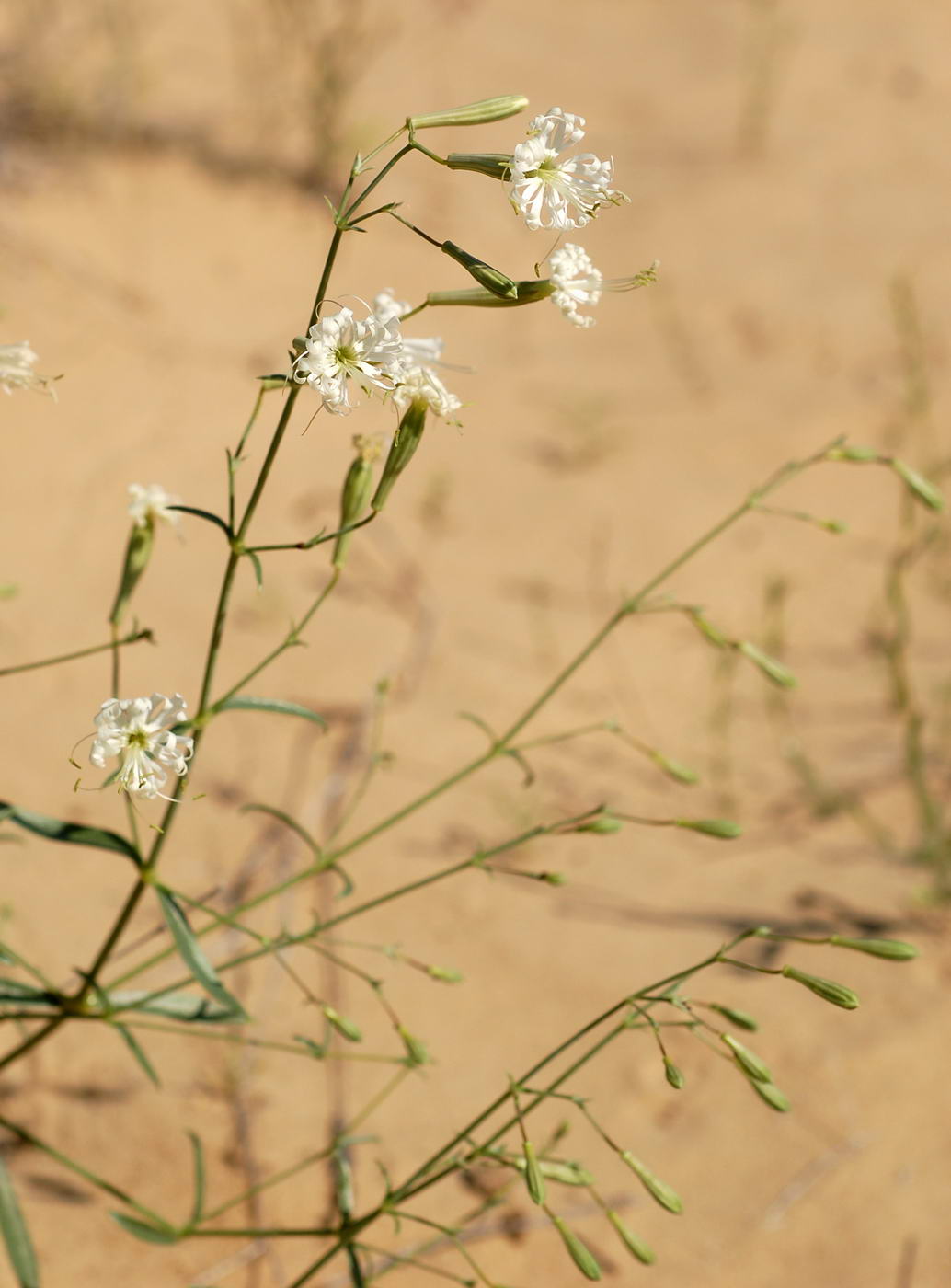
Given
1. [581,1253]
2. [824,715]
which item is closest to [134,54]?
[824,715]

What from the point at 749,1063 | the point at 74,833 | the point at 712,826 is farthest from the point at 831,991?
the point at 74,833

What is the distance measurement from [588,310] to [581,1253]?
12.8 feet

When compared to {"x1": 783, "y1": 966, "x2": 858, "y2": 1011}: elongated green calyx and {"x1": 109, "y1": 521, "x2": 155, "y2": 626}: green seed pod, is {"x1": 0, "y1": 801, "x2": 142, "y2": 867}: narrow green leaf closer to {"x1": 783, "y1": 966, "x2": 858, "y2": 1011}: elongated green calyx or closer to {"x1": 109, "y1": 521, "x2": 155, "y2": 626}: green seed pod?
{"x1": 109, "y1": 521, "x2": 155, "y2": 626}: green seed pod

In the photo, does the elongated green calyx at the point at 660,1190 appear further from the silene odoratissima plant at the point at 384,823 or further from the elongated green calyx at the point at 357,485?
the elongated green calyx at the point at 357,485

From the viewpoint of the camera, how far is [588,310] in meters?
4.76

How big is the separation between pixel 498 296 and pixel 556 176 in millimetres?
131

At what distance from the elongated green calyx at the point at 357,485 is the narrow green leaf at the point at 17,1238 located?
0.82m

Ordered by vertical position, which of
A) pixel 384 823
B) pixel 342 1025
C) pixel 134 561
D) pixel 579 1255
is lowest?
pixel 579 1255

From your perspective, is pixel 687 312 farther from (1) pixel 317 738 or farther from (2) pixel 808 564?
(1) pixel 317 738

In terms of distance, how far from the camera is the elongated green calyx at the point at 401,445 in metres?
1.31

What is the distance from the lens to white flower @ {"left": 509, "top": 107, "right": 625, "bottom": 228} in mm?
1154

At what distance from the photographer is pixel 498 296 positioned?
127cm

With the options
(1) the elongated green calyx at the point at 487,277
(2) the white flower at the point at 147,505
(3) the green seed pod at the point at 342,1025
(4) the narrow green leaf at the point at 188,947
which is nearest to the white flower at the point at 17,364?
(2) the white flower at the point at 147,505

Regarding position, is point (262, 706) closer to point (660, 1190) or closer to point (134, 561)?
point (134, 561)
